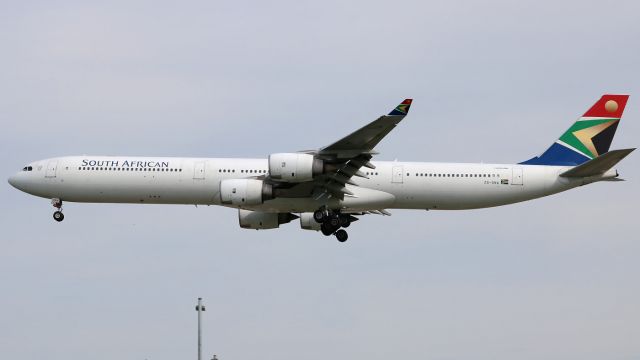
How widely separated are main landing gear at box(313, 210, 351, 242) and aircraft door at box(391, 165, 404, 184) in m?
3.25

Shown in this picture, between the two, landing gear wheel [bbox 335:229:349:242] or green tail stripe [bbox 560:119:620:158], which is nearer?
landing gear wheel [bbox 335:229:349:242]

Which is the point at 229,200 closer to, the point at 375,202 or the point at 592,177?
the point at 375,202

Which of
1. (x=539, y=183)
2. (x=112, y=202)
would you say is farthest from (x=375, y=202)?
(x=112, y=202)

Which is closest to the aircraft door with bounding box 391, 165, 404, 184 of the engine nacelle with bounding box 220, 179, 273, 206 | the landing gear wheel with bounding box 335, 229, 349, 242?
the landing gear wheel with bounding box 335, 229, 349, 242

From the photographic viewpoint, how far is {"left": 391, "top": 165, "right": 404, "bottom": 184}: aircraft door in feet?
197

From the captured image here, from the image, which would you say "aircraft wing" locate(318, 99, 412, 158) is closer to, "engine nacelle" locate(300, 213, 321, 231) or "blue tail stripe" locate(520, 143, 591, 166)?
"engine nacelle" locate(300, 213, 321, 231)

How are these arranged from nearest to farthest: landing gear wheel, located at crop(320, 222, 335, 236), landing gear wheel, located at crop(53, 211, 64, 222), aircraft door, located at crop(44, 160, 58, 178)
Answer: landing gear wheel, located at crop(320, 222, 335, 236) < aircraft door, located at crop(44, 160, 58, 178) < landing gear wheel, located at crop(53, 211, 64, 222)

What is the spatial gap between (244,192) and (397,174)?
7.98 m

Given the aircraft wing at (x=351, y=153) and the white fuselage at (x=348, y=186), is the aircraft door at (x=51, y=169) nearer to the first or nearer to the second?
the white fuselage at (x=348, y=186)

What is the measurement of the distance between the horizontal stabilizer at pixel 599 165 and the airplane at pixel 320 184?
0.05 meters

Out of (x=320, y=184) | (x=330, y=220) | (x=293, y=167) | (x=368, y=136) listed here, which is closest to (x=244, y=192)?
(x=293, y=167)

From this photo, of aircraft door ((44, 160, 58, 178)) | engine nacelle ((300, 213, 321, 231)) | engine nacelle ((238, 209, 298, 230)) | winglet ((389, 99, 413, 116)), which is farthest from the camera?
engine nacelle ((238, 209, 298, 230))

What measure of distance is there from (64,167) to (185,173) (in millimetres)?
6747

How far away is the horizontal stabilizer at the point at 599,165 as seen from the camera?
189 ft
